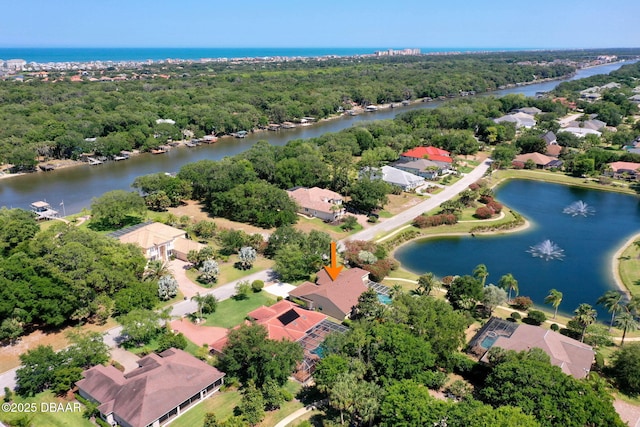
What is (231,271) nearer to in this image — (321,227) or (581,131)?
(321,227)

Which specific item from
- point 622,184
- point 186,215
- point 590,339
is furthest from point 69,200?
point 622,184

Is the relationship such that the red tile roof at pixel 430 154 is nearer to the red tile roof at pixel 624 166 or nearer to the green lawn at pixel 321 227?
the red tile roof at pixel 624 166

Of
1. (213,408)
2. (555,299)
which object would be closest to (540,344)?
(555,299)

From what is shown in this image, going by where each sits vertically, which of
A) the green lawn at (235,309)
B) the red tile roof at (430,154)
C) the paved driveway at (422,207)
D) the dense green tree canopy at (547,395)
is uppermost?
the dense green tree canopy at (547,395)

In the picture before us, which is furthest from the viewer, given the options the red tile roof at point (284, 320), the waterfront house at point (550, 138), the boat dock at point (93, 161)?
the waterfront house at point (550, 138)

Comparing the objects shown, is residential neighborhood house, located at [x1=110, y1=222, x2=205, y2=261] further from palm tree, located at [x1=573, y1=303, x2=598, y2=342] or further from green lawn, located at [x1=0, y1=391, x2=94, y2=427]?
palm tree, located at [x1=573, y1=303, x2=598, y2=342]

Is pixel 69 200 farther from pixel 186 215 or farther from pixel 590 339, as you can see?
pixel 590 339

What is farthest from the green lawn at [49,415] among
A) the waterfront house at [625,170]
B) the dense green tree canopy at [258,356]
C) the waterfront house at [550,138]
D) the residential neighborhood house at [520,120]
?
the residential neighborhood house at [520,120]

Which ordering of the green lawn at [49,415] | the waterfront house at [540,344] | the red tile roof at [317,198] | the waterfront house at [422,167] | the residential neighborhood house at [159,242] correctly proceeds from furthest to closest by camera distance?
1. the waterfront house at [422,167]
2. the red tile roof at [317,198]
3. the residential neighborhood house at [159,242]
4. the waterfront house at [540,344]
5. the green lawn at [49,415]
